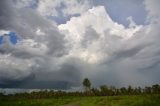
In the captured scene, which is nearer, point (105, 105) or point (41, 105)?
point (105, 105)

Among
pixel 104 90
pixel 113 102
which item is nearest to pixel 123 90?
pixel 104 90

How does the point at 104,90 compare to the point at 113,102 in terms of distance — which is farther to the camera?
the point at 104,90

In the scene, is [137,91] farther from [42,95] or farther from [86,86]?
[42,95]

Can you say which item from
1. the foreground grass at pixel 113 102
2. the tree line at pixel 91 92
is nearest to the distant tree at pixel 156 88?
the tree line at pixel 91 92

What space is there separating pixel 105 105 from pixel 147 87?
3362 inches

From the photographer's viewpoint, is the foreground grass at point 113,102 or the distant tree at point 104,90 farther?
the distant tree at point 104,90

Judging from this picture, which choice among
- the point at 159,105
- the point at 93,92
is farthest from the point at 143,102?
the point at 93,92

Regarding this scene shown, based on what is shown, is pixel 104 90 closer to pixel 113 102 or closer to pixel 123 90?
pixel 123 90

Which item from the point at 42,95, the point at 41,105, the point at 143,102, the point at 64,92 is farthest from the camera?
the point at 64,92

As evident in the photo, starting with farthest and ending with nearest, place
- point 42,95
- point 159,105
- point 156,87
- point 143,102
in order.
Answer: point 42,95 → point 156,87 → point 143,102 → point 159,105

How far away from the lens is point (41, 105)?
260ft

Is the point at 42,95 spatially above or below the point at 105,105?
above

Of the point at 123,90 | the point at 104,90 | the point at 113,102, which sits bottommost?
the point at 113,102

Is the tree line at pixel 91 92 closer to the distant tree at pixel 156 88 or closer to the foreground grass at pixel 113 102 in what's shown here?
the distant tree at pixel 156 88
